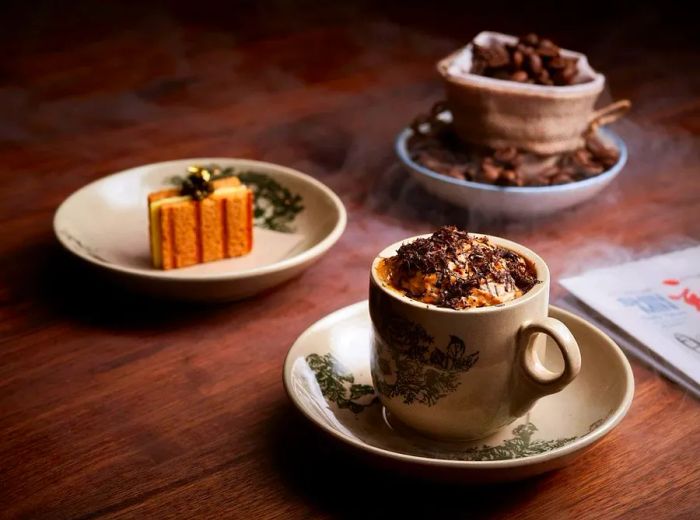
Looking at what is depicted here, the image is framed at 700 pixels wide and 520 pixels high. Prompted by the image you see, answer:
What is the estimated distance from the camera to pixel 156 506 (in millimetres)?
793

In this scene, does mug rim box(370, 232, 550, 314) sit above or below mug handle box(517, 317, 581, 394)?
above

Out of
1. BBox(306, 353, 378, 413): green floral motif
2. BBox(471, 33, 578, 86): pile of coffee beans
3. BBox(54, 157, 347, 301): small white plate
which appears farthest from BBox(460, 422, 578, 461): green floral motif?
BBox(471, 33, 578, 86): pile of coffee beans

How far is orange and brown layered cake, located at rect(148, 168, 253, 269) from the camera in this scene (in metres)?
1.16

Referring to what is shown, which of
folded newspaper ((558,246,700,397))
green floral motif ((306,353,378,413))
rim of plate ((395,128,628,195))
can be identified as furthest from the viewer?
rim of plate ((395,128,628,195))

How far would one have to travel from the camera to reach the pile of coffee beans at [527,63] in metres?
1.33

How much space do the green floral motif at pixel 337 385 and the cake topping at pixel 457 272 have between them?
5.6 inches

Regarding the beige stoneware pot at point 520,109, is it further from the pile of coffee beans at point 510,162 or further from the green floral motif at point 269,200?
the green floral motif at point 269,200

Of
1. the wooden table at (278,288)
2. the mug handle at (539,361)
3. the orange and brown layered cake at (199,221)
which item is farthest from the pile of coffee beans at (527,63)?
the mug handle at (539,361)

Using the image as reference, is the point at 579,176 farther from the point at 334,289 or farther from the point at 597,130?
the point at 334,289

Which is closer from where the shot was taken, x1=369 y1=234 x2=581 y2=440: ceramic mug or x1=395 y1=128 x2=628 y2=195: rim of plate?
x1=369 y1=234 x2=581 y2=440: ceramic mug

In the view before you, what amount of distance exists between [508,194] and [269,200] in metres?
0.36

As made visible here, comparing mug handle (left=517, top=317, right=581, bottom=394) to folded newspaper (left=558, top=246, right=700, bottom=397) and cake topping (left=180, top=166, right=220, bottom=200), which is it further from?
cake topping (left=180, top=166, right=220, bottom=200)

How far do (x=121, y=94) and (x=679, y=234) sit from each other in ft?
3.87

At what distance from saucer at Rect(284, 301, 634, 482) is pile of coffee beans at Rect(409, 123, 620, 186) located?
41 centimetres
